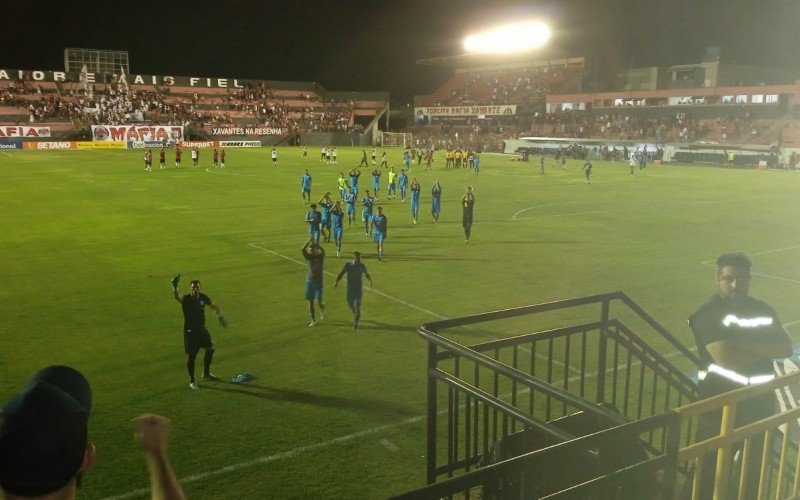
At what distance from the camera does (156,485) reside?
98.0 inches

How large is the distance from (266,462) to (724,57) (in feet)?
300

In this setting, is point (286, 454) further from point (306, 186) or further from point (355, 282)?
point (306, 186)

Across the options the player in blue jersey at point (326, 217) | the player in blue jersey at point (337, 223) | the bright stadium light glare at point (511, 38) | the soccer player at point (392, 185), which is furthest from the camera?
the bright stadium light glare at point (511, 38)

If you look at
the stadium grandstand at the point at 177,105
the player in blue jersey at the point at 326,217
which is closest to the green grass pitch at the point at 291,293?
the player in blue jersey at the point at 326,217

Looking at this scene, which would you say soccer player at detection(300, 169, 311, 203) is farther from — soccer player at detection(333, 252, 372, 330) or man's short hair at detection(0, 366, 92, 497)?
man's short hair at detection(0, 366, 92, 497)

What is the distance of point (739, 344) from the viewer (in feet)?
16.9

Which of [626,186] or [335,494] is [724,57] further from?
[335,494]

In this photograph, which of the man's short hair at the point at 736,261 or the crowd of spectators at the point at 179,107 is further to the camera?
the crowd of spectators at the point at 179,107

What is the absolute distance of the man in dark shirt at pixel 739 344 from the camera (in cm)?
511

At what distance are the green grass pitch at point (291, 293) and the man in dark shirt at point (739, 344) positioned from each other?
329cm

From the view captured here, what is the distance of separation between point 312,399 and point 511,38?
9615 cm

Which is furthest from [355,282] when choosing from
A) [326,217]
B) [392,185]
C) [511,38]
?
[511,38]

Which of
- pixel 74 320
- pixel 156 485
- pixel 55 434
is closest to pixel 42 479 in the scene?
pixel 55 434

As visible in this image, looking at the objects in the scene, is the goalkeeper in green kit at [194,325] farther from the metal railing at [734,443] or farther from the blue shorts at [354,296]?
the metal railing at [734,443]
